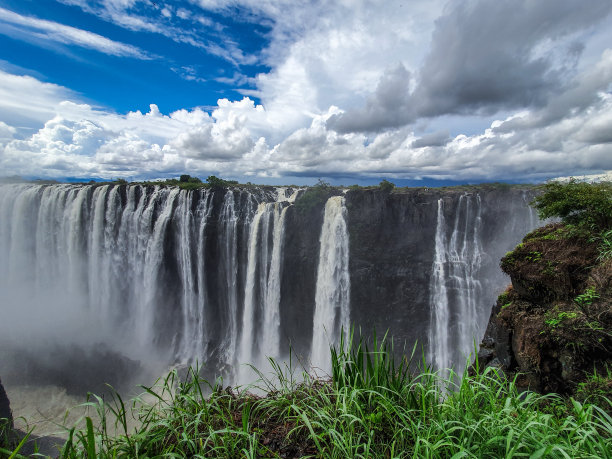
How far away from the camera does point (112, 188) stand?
64.1 feet

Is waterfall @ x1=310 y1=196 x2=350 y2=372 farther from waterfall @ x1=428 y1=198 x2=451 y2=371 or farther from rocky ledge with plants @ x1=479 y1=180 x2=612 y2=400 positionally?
rocky ledge with plants @ x1=479 y1=180 x2=612 y2=400

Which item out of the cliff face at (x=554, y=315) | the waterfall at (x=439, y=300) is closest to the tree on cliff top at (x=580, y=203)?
the cliff face at (x=554, y=315)

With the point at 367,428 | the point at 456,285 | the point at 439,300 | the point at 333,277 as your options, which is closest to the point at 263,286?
the point at 333,277

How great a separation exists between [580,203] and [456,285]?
477 inches

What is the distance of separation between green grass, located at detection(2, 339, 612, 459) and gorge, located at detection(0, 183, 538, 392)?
1536 centimetres

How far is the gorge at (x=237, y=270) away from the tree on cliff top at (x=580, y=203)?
1076 centimetres

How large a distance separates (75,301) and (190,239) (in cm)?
1074

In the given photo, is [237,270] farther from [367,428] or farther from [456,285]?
[367,428]

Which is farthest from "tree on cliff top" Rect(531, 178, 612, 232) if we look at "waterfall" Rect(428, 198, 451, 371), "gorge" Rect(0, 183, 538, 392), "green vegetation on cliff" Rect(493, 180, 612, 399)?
"waterfall" Rect(428, 198, 451, 371)

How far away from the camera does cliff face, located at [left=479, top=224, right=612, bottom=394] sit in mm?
3908

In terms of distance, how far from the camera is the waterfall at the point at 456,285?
16.4 metres

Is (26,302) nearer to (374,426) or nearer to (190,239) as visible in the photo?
(190,239)

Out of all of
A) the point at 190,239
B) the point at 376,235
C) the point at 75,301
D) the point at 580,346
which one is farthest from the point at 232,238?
the point at 580,346

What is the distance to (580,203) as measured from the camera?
5844 mm
